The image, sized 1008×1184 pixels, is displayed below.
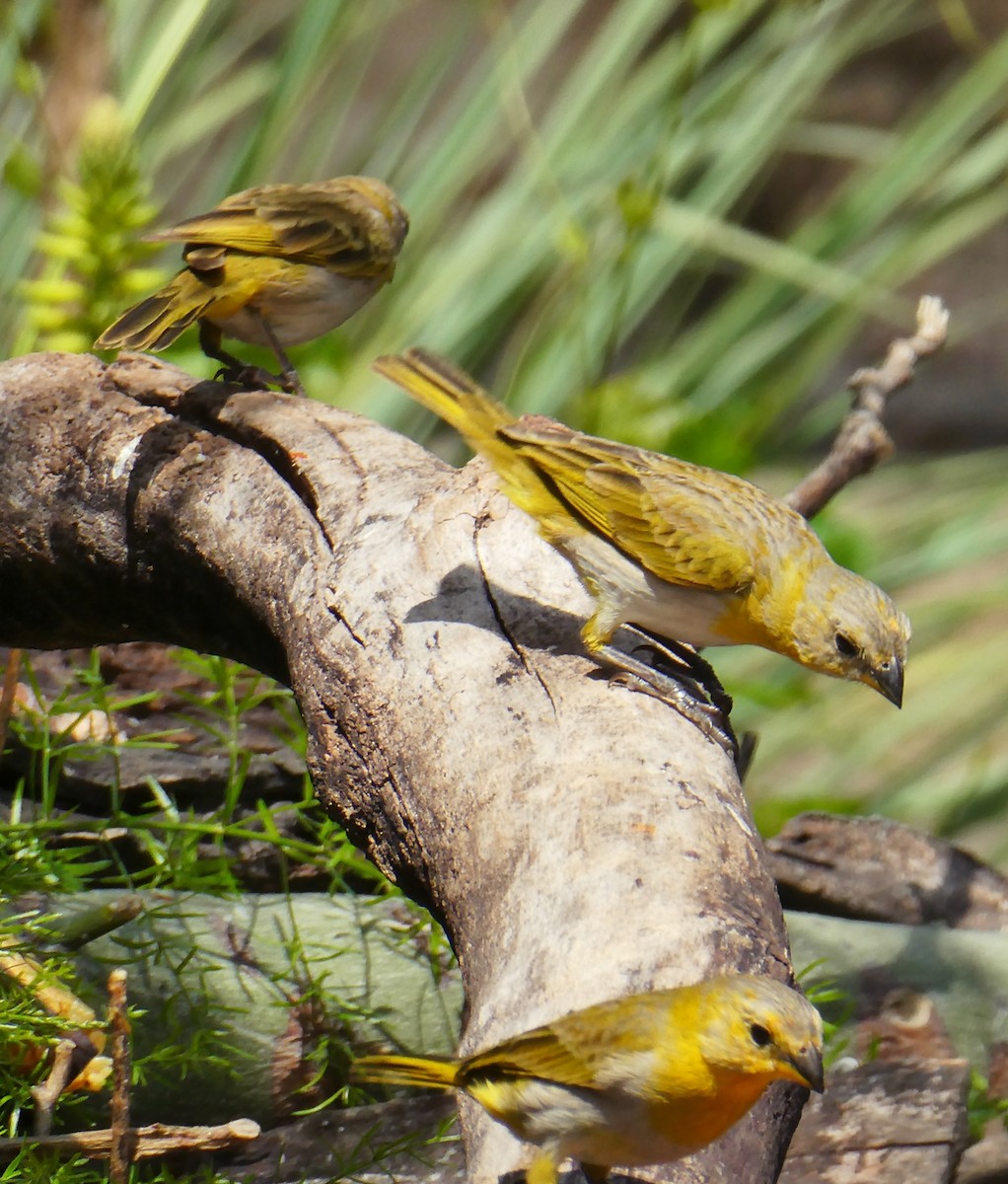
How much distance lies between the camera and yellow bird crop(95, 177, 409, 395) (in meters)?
3.41

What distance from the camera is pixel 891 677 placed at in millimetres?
2936

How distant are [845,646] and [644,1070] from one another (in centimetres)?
131

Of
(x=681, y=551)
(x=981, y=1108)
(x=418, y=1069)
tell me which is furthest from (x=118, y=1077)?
(x=981, y=1108)

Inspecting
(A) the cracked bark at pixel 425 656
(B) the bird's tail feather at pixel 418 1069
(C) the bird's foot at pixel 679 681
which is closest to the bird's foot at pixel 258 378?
(A) the cracked bark at pixel 425 656

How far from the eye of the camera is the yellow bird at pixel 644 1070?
5.81ft

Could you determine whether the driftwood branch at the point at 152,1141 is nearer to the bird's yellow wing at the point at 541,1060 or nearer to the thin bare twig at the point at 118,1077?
the thin bare twig at the point at 118,1077

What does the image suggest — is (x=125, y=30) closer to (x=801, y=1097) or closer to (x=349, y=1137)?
(x=349, y=1137)

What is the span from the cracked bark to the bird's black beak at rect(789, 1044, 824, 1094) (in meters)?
0.12

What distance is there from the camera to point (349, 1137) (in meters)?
2.68

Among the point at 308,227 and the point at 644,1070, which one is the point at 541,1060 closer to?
the point at 644,1070

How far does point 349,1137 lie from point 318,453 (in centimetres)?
125

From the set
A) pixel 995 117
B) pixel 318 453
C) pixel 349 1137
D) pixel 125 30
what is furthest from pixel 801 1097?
pixel 995 117

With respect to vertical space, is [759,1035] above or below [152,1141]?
above

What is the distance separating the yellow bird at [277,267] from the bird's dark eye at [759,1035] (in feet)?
6.61
